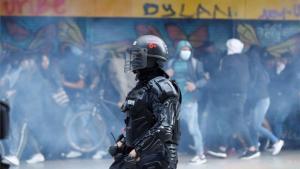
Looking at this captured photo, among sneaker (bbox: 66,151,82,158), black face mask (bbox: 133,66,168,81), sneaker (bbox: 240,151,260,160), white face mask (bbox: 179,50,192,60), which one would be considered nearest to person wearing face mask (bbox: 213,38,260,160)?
sneaker (bbox: 240,151,260,160)

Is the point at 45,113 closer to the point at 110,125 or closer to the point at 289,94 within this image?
the point at 110,125

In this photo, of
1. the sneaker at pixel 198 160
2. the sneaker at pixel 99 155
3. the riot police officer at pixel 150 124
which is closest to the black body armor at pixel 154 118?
the riot police officer at pixel 150 124

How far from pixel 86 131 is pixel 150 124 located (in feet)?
20.9

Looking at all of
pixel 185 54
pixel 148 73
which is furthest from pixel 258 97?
pixel 148 73

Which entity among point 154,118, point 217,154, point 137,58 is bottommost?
point 217,154

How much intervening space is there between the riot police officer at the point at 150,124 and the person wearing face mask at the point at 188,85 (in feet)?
20.2

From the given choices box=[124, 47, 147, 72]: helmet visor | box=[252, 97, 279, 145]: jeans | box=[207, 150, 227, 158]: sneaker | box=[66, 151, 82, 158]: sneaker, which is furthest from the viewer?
box=[252, 97, 279, 145]: jeans

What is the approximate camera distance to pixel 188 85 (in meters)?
12.3

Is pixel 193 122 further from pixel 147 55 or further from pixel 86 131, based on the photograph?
pixel 147 55

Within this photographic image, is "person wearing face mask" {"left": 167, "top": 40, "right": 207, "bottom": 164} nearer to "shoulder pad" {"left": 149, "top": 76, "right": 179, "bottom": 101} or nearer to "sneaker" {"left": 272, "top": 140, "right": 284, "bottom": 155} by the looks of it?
"sneaker" {"left": 272, "top": 140, "right": 284, "bottom": 155}

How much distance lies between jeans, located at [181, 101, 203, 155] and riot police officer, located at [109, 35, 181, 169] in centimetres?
619

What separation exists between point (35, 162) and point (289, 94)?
436cm

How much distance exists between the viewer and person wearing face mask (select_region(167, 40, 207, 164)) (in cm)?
1220

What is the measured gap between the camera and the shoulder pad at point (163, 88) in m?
5.81
